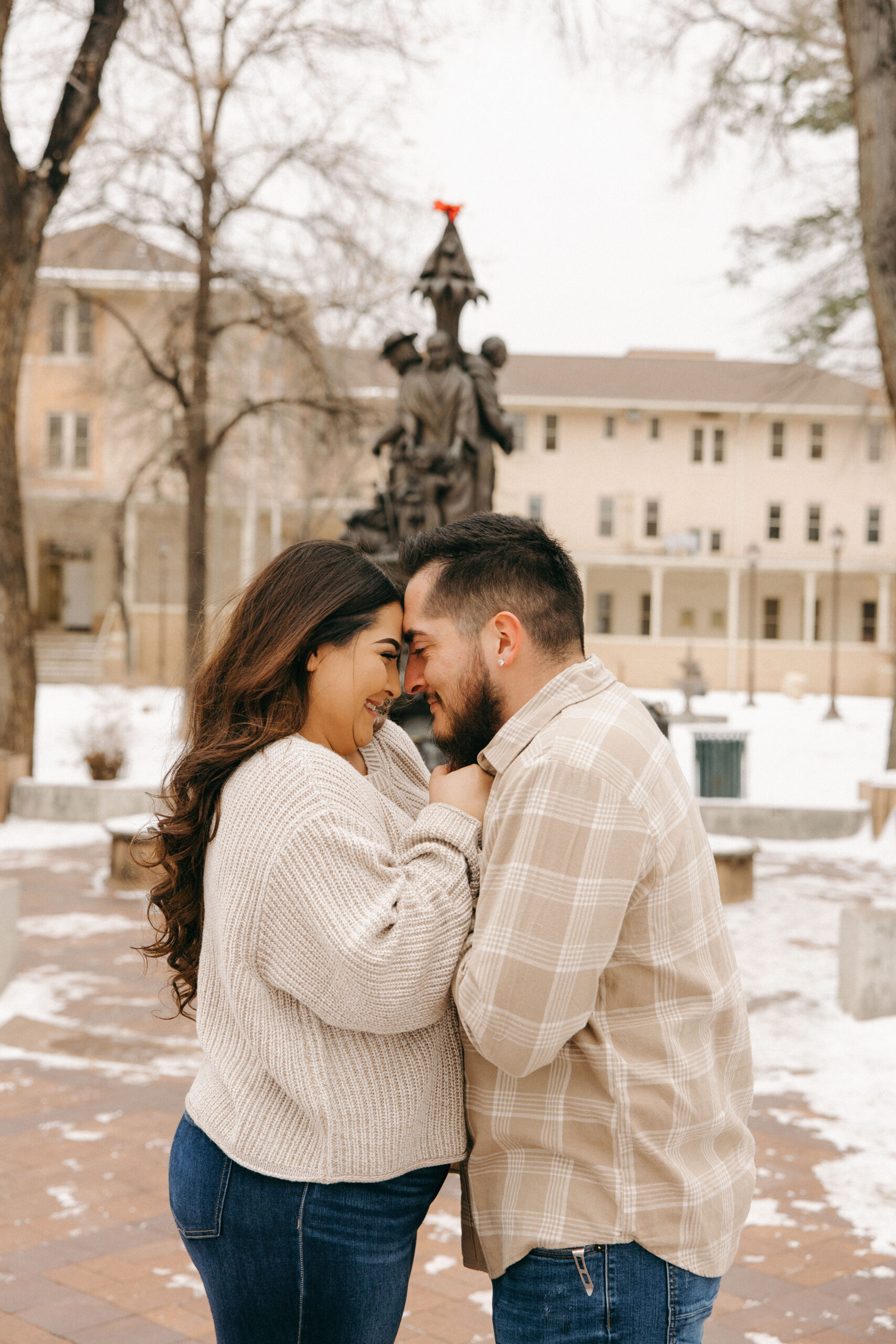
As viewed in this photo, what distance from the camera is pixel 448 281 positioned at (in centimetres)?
1162

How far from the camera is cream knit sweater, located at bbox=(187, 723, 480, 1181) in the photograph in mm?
1795

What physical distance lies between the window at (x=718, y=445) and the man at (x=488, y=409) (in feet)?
113

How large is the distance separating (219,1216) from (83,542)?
128 ft

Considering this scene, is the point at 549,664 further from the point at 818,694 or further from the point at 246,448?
the point at 818,694

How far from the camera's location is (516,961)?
1729 millimetres

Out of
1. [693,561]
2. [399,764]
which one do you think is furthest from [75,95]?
[693,561]

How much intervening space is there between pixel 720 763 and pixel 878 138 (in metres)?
7.33

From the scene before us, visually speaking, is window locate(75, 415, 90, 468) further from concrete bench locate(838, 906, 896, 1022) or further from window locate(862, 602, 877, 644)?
concrete bench locate(838, 906, 896, 1022)

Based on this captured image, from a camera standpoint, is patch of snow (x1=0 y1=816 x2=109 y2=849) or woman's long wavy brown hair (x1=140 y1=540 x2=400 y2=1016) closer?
woman's long wavy brown hair (x1=140 y1=540 x2=400 y2=1016)

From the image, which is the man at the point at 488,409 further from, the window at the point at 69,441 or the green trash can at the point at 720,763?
the window at the point at 69,441

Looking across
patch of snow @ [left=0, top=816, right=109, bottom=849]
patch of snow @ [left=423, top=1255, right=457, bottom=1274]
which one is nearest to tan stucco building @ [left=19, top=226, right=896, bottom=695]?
patch of snow @ [left=0, top=816, right=109, bottom=849]

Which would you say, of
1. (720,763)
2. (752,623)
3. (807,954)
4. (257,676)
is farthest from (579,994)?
(752,623)

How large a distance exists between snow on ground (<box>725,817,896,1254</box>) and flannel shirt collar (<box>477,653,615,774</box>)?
3.31 meters

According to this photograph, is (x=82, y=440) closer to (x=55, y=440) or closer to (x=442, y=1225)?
(x=55, y=440)
